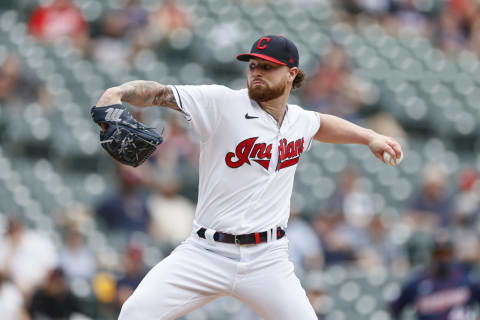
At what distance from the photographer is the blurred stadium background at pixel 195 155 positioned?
279 inches

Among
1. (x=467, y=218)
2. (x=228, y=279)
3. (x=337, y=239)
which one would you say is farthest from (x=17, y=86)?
(x=228, y=279)

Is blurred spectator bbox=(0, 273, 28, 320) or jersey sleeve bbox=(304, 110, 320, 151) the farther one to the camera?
blurred spectator bbox=(0, 273, 28, 320)

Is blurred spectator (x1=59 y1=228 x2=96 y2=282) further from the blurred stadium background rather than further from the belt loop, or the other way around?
the belt loop

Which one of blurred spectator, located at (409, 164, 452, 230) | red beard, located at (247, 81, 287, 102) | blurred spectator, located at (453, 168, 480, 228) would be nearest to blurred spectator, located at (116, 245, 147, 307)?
red beard, located at (247, 81, 287, 102)

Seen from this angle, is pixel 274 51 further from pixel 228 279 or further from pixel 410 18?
pixel 410 18

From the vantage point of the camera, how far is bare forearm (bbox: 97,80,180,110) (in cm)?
359

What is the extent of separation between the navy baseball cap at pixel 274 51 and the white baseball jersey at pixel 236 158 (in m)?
0.22

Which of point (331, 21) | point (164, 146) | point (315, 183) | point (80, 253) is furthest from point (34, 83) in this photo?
point (331, 21)

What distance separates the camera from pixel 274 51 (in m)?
4.07

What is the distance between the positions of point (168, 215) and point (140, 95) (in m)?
4.22

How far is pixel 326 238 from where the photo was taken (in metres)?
8.00

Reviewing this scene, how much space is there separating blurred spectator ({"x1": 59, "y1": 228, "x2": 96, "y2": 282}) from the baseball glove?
3538mm

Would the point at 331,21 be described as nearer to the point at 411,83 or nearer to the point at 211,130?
the point at 411,83

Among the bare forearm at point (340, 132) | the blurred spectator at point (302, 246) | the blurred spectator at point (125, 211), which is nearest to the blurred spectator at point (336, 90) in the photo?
the blurred spectator at point (302, 246)
